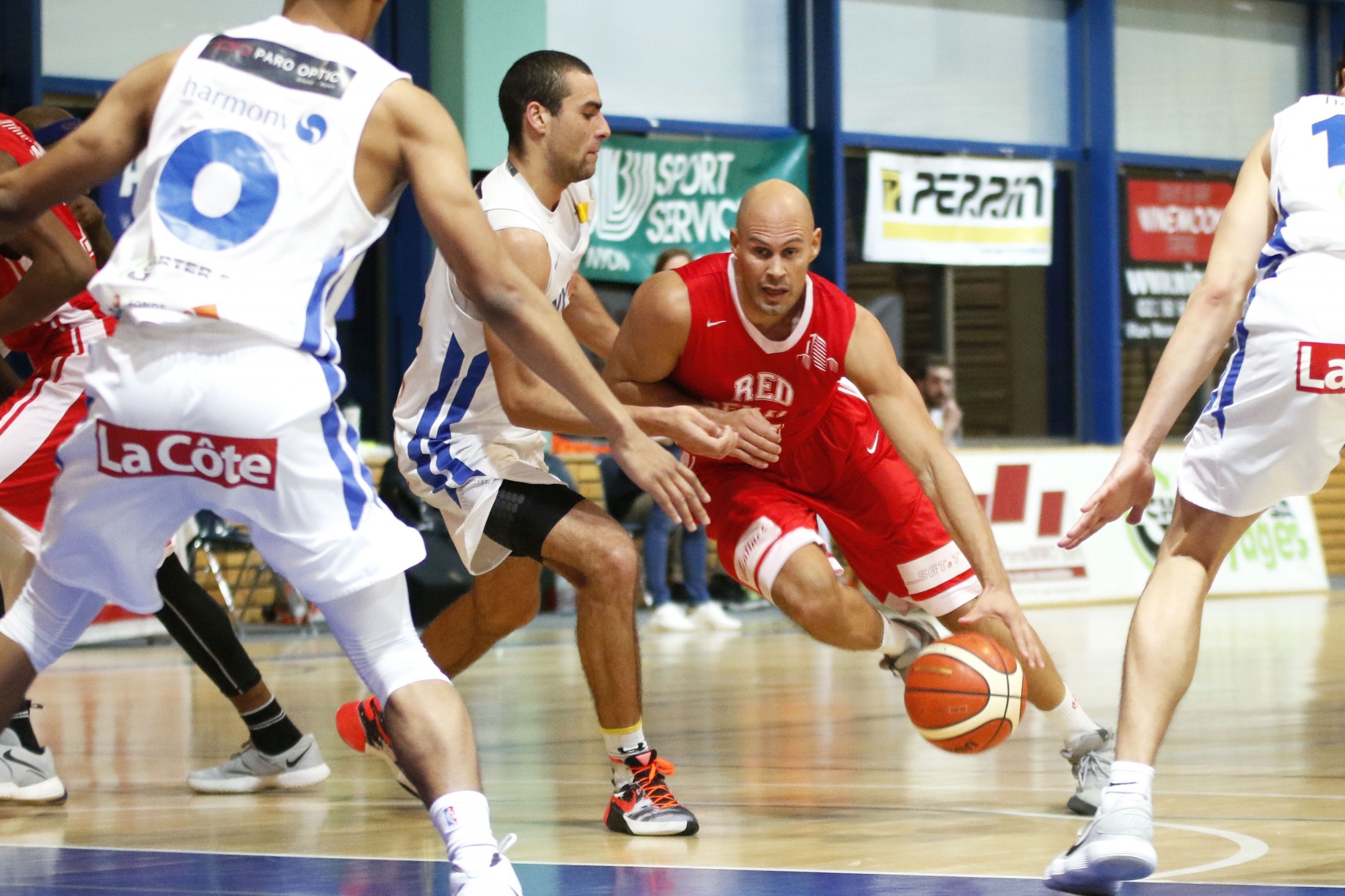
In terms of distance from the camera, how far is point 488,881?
273 centimetres

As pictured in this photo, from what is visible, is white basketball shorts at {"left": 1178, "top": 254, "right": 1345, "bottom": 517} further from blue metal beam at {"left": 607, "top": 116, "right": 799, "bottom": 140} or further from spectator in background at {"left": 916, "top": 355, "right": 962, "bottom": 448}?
blue metal beam at {"left": 607, "top": 116, "right": 799, "bottom": 140}

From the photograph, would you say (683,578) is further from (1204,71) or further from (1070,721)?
(1204,71)

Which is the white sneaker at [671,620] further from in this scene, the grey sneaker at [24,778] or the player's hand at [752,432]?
the player's hand at [752,432]

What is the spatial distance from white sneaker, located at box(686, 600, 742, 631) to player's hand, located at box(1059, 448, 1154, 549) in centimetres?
735

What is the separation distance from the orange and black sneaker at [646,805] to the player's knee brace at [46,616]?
1.53 metres

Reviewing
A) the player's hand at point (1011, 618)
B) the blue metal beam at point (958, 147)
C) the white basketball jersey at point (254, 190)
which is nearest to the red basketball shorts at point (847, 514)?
the player's hand at point (1011, 618)

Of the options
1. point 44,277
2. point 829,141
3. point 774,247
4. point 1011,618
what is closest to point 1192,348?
point 1011,618

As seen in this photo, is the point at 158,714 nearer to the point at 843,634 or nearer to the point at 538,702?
the point at 538,702

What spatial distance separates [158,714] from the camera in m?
6.75

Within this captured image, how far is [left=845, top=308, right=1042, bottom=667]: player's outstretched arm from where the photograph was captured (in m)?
3.93

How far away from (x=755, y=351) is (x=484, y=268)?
6.05ft

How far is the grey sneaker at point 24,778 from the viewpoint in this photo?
4582 millimetres

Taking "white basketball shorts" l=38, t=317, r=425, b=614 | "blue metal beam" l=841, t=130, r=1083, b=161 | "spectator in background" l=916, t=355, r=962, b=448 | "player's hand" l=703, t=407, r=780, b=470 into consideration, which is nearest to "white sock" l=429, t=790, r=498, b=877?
"white basketball shorts" l=38, t=317, r=425, b=614

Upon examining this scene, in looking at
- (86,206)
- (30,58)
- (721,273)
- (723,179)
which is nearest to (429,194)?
(721,273)
